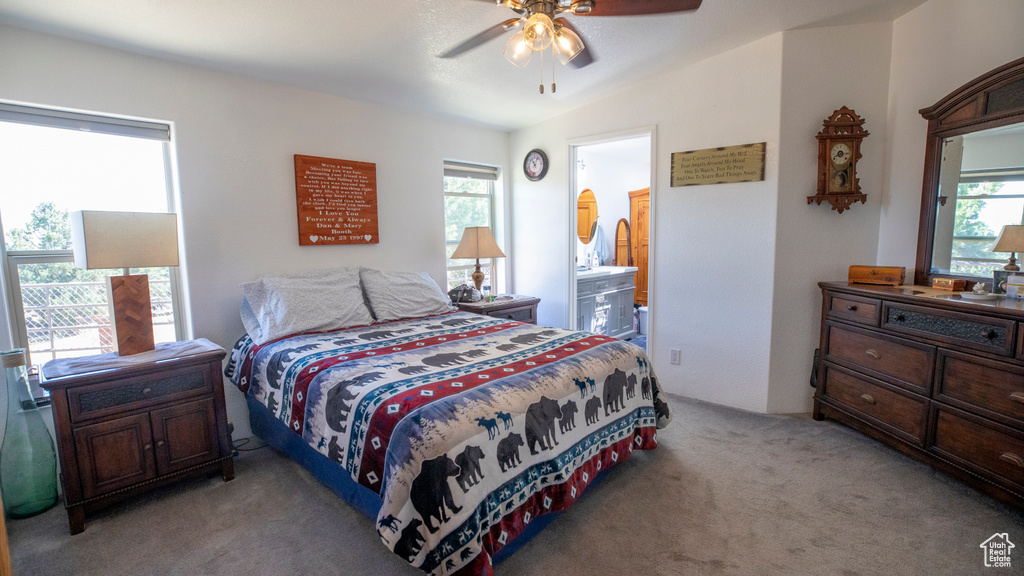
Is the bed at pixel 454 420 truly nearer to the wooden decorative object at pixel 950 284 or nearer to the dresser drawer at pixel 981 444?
the dresser drawer at pixel 981 444

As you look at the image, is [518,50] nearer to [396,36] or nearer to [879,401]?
[396,36]

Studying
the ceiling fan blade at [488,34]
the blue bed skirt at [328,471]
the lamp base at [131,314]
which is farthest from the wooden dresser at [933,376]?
the lamp base at [131,314]

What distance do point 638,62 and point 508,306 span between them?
78.2 inches

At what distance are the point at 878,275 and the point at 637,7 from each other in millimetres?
2147

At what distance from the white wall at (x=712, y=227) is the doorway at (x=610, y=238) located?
78 cm

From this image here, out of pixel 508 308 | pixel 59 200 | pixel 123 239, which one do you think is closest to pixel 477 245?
pixel 508 308

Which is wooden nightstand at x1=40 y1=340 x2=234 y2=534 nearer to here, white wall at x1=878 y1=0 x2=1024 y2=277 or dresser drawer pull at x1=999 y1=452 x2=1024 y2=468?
dresser drawer pull at x1=999 y1=452 x2=1024 y2=468

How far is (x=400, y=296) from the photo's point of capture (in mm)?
3152

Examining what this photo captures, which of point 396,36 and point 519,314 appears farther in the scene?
point 519,314

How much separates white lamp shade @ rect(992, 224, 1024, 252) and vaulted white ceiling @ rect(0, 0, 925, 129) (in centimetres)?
137

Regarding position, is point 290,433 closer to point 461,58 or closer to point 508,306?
point 508,306

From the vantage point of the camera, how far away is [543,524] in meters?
1.90

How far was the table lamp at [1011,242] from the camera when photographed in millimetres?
2174

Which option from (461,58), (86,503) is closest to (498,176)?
(461,58)
